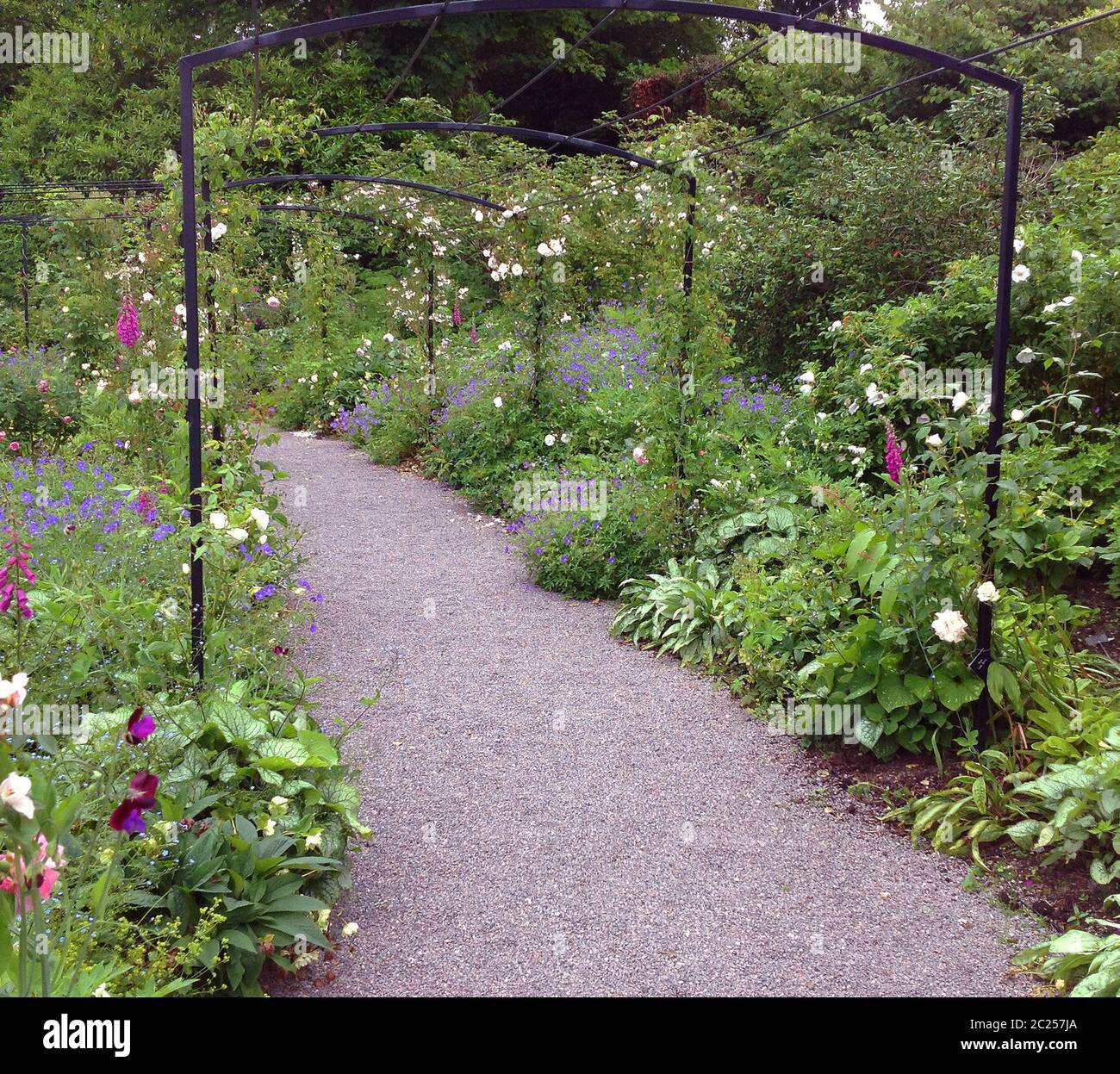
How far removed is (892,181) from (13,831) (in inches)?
318

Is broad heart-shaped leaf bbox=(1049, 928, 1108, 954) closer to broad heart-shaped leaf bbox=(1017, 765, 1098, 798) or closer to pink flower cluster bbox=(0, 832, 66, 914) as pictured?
broad heart-shaped leaf bbox=(1017, 765, 1098, 798)

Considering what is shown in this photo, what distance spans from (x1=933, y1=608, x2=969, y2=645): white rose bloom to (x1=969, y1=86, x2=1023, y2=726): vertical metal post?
0.20m

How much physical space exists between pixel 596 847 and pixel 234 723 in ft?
4.23

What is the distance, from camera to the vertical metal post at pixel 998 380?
375cm

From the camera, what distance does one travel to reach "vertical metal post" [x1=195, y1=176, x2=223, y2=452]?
454cm

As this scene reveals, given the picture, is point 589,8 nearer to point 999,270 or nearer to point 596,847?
point 999,270

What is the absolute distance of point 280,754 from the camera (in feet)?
10.3

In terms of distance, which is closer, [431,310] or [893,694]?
[893,694]

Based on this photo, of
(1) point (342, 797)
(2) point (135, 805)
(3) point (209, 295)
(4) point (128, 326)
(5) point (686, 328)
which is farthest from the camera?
(4) point (128, 326)

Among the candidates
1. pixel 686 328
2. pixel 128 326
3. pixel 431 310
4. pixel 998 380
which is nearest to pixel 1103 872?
pixel 998 380

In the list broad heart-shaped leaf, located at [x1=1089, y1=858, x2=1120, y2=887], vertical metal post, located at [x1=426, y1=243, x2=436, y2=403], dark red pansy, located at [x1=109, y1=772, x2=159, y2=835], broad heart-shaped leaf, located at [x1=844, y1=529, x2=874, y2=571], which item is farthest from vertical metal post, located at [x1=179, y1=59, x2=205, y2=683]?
vertical metal post, located at [x1=426, y1=243, x2=436, y2=403]

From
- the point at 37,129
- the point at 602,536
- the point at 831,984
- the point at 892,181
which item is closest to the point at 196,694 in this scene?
the point at 831,984

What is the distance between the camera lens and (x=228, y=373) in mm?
4566

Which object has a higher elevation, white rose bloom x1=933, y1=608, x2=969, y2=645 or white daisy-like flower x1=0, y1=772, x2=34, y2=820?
white daisy-like flower x1=0, y1=772, x2=34, y2=820
